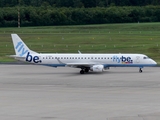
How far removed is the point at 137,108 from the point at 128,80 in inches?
722

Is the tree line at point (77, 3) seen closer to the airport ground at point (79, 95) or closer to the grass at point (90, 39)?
the grass at point (90, 39)

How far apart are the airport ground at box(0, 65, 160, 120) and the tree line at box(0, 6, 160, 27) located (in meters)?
60.5

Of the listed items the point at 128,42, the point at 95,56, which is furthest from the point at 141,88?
the point at 128,42

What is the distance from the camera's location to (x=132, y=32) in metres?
112

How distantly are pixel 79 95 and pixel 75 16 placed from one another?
8577cm

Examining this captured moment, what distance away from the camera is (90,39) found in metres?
102

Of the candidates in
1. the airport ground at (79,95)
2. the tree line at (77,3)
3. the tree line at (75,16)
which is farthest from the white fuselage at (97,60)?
the tree line at (77,3)

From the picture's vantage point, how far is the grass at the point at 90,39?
9069cm

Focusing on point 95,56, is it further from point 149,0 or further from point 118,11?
point 149,0

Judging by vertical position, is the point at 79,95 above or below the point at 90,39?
below

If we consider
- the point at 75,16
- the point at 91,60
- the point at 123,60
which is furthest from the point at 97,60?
the point at 75,16

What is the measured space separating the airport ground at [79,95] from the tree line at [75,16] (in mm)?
60519

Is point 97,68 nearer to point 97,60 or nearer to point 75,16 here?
point 97,60

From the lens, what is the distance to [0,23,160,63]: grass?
90688mm
